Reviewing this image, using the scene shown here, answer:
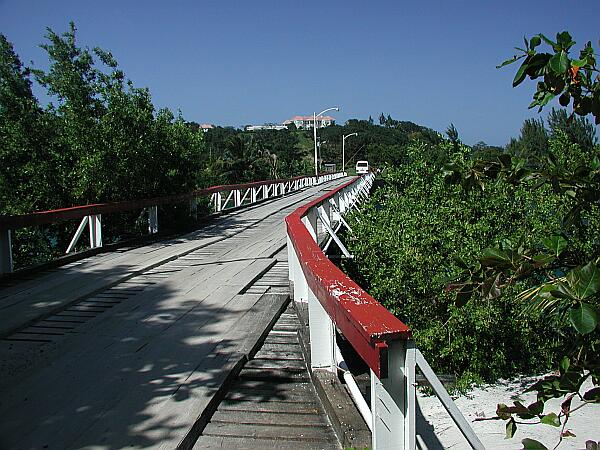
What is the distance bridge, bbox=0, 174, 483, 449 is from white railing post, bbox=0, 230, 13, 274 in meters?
0.02

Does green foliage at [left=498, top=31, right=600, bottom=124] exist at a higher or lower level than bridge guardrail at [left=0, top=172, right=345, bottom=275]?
higher

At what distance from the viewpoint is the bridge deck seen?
2953 millimetres

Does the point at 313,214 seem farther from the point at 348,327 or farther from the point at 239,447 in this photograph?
the point at 348,327

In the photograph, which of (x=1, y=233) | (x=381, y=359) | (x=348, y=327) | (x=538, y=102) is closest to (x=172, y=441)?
(x=348, y=327)

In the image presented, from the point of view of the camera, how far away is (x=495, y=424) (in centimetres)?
735

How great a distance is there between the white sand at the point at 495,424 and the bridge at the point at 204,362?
86.8 inches

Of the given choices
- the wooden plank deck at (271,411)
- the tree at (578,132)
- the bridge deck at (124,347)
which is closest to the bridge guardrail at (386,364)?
the wooden plank deck at (271,411)

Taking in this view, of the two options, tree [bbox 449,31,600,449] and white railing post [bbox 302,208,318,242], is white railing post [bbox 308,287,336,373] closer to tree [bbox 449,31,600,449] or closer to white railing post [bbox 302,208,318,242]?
tree [bbox 449,31,600,449]

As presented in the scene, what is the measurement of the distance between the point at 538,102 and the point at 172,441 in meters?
2.24

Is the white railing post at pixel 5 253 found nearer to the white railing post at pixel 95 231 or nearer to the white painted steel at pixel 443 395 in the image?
the white railing post at pixel 95 231

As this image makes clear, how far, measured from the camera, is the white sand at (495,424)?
684 cm

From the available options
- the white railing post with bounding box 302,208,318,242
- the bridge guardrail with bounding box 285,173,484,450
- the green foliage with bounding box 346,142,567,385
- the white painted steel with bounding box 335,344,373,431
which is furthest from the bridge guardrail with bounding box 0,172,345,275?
the bridge guardrail with bounding box 285,173,484,450

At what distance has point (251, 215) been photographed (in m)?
17.4

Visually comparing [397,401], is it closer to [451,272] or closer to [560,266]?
[560,266]
